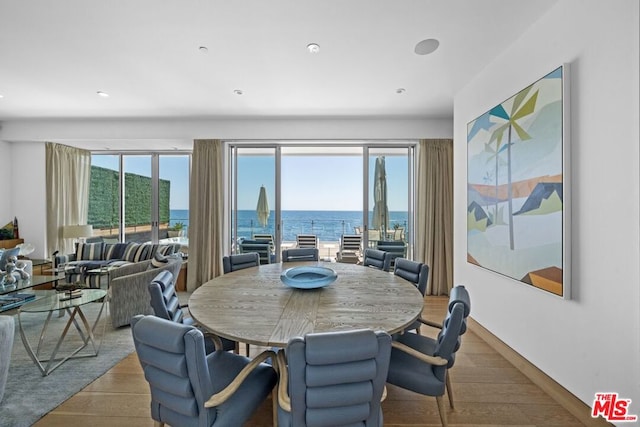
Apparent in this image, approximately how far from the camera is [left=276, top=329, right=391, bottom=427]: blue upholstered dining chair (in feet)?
3.32

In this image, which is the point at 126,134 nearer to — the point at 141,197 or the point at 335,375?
the point at 141,197

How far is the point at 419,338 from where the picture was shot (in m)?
1.94

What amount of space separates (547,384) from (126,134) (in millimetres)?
6113

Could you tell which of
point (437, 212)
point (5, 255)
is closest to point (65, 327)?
point (5, 255)

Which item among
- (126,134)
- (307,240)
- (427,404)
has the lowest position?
(427,404)

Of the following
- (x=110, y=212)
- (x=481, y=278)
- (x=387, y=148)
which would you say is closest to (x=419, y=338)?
(x=481, y=278)

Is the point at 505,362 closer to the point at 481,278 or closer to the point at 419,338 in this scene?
the point at 481,278

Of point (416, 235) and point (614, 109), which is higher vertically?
point (614, 109)

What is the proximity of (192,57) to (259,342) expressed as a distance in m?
2.72

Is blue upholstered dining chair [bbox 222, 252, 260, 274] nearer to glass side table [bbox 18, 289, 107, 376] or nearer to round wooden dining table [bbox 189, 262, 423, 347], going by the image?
round wooden dining table [bbox 189, 262, 423, 347]

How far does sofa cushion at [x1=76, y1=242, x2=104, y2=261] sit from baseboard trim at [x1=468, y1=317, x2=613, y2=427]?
5861mm

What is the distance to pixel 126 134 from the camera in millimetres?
4641

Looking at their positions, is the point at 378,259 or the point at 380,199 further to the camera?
the point at 380,199

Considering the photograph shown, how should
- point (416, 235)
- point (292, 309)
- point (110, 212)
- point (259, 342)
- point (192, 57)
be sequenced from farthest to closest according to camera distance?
1. point (110, 212)
2. point (416, 235)
3. point (192, 57)
4. point (292, 309)
5. point (259, 342)
